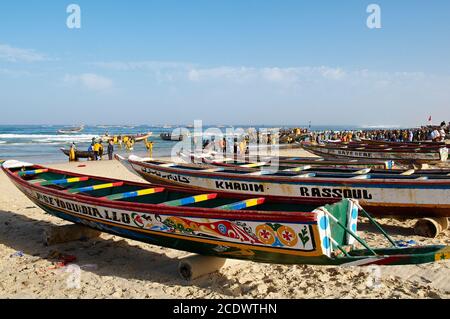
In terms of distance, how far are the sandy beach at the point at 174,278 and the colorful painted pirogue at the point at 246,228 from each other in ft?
1.62

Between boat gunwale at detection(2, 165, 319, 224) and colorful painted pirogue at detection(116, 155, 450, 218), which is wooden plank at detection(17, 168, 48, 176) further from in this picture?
colorful painted pirogue at detection(116, 155, 450, 218)

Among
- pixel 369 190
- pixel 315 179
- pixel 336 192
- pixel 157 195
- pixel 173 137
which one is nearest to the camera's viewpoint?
pixel 157 195

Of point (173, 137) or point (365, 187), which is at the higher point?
point (173, 137)

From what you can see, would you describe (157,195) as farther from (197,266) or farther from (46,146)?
(46,146)

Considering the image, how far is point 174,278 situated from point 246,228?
5.21 ft

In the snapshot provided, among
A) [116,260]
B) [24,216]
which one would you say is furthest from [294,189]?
[24,216]

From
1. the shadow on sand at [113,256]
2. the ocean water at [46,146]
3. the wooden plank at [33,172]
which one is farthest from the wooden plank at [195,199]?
the ocean water at [46,146]

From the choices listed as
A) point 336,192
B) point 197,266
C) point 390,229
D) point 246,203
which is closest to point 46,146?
point 336,192

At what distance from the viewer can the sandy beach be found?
5.09 meters

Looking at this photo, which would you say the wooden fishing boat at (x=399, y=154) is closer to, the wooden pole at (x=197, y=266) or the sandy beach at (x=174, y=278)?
the sandy beach at (x=174, y=278)

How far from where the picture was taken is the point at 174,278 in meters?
5.67

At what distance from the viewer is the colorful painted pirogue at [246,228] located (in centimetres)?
448
